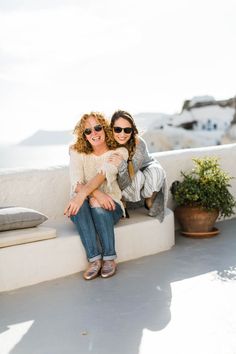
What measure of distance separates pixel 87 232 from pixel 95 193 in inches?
12.1

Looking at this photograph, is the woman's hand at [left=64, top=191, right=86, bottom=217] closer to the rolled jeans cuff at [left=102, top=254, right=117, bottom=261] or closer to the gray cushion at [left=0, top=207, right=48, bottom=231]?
the gray cushion at [left=0, top=207, right=48, bottom=231]

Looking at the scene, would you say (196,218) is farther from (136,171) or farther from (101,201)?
(101,201)

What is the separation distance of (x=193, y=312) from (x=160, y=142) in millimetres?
30806

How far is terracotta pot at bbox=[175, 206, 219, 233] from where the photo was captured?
5340 millimetres

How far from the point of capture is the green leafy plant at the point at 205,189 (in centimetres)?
532

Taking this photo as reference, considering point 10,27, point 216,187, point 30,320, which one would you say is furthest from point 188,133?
point 30,320

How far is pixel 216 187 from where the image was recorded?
17.6 feet

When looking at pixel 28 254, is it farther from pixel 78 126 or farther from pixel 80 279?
pixel 78 126

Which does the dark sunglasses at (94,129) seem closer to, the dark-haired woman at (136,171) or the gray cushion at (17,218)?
the dark-haired woman at (136,171)

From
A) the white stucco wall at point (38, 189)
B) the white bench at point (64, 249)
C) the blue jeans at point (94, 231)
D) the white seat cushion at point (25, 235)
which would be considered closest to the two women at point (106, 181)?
the blue jeans at point (94, 231)

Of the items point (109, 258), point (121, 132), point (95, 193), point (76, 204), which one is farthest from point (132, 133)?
point (109, 258)

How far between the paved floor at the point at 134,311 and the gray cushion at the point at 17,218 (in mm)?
432

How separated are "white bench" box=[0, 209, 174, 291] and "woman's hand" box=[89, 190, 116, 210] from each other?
10.4 inches

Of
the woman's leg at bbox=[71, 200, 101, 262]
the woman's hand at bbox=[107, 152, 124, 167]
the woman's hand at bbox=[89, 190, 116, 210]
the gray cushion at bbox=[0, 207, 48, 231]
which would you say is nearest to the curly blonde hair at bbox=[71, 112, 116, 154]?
the woman's hand at bbox=[107, 152, 124, 167]
